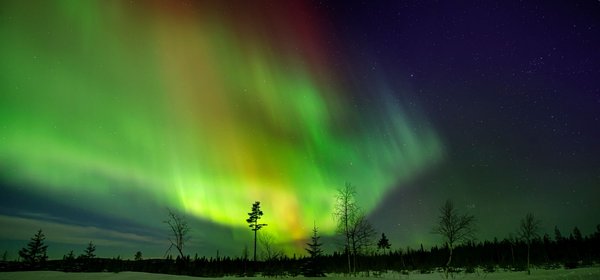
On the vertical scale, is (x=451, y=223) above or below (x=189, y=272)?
above

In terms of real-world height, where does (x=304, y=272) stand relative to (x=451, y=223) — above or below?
below

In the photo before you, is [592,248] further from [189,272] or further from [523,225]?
[189,272]

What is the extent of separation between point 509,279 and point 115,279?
3047cm

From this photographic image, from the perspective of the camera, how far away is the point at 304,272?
35.8m

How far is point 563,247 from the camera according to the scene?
6925 cm

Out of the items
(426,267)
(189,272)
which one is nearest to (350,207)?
(426,267)

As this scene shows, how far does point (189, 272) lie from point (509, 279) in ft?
118

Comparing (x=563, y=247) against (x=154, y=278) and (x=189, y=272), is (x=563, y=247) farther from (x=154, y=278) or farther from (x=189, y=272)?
(x=154, y=278)

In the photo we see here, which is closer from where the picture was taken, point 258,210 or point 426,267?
point 426,267

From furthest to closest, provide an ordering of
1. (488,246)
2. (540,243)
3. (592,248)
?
(488,246) < (540,243) < (592,248)

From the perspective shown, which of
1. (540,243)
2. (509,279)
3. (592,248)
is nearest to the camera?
(509,279)

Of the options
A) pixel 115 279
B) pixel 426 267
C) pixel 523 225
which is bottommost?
pixel 426 267

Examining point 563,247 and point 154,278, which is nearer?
point 154,278

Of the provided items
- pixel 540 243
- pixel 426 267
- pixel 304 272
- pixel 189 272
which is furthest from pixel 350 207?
pixel 540 243
